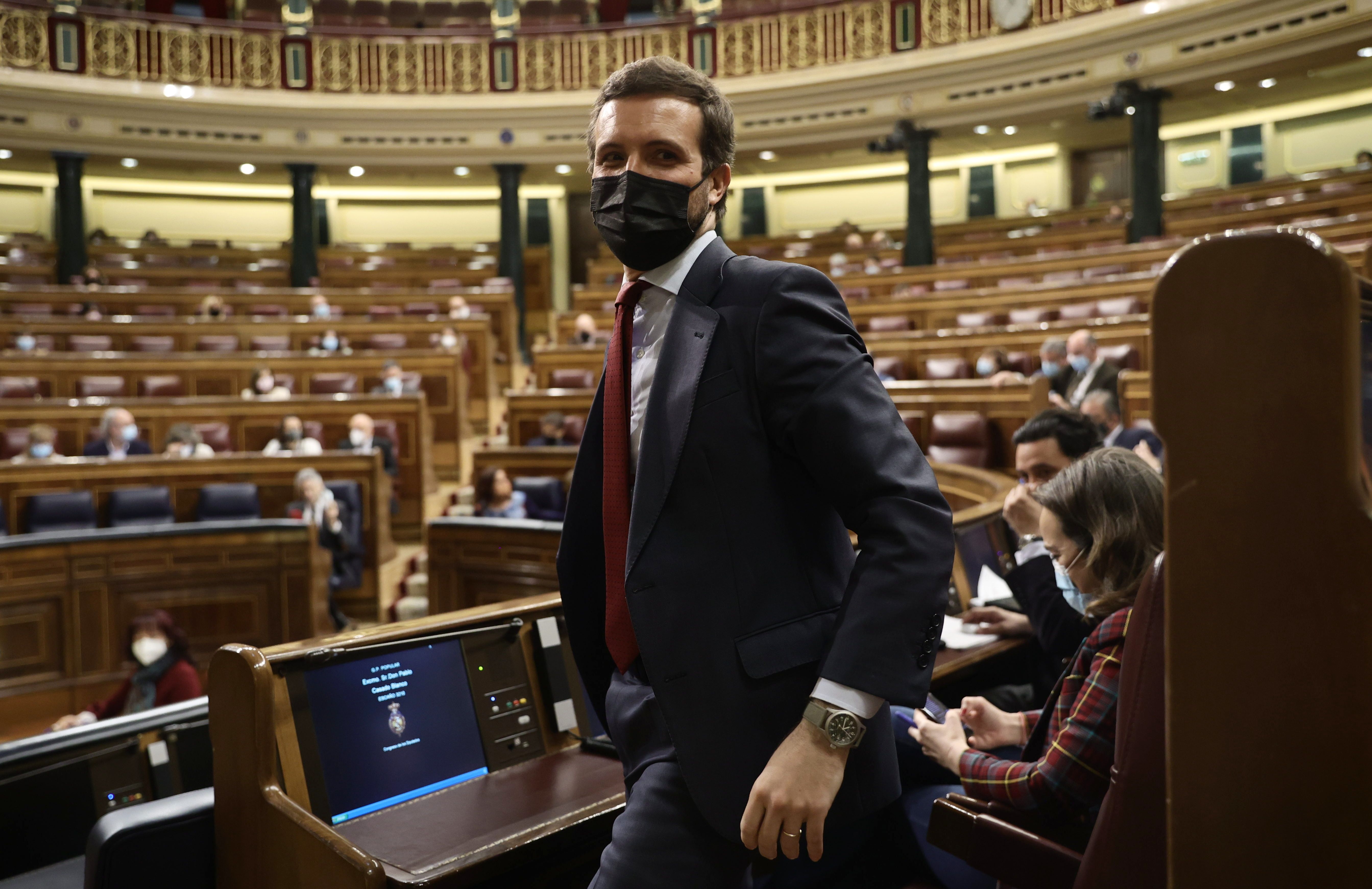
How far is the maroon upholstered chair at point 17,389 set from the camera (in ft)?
19.8

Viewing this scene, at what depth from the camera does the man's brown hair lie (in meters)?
0.91

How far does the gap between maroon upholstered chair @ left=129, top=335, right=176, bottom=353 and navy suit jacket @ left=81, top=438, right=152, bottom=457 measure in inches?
89.7

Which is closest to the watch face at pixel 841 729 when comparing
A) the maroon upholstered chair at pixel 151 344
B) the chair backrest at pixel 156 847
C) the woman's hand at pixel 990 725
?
the woman's hand at pixel 990 725

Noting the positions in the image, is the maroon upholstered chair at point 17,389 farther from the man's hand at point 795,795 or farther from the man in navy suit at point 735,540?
the man's hand at point 795,795

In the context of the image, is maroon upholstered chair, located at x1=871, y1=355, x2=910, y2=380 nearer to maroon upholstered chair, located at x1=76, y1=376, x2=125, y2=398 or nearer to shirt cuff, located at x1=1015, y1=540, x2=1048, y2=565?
shirt cuff, located at x1=1015, y1=540, x2=1048, y2=565

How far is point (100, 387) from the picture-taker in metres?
6.49

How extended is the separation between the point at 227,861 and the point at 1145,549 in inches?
51.3

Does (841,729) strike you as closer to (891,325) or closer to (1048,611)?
(1048,611)

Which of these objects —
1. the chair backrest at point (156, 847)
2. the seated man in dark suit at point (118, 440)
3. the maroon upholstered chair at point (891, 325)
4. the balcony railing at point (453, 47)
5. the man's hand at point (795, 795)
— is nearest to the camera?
the man's hand at point (795, 795)

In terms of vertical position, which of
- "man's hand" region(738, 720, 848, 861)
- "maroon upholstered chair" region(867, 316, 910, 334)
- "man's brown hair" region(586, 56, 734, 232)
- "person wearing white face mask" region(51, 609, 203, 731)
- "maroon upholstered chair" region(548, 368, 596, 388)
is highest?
"maroon upholstered chair" region(867, 316, 910, 334)

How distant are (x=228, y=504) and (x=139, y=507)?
39 centimetres

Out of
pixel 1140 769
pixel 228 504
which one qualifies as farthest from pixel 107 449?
pixel 1140 769

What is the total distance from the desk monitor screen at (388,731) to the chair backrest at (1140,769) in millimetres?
927

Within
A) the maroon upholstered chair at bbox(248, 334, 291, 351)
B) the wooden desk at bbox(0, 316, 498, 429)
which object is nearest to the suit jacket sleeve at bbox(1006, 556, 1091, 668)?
the wooden desk at bbox(0, 316, 498, 429)
